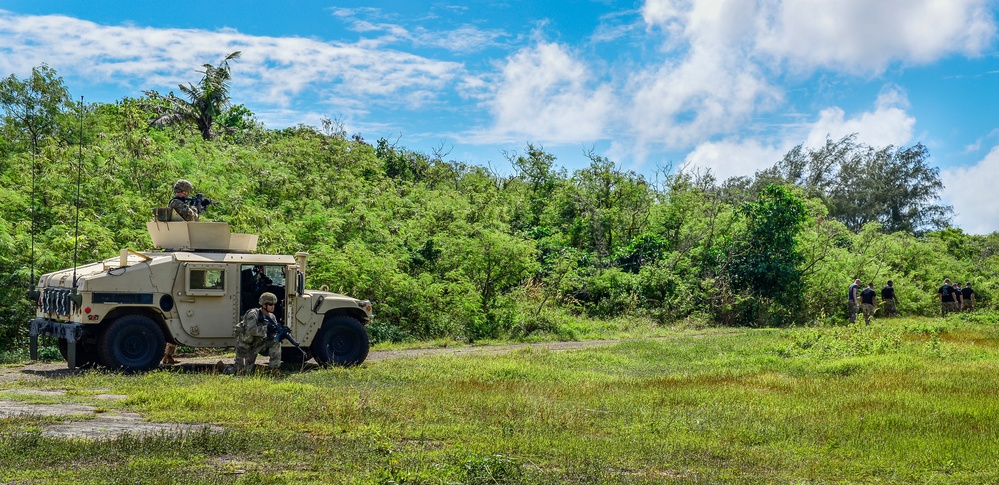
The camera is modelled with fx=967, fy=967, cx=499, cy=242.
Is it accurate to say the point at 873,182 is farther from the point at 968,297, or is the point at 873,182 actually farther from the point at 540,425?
the point at 540,425

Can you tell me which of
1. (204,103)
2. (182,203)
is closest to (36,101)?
(204,103)

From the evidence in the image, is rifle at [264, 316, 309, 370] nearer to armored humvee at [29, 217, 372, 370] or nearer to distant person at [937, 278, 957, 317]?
armored humvee at [29, 217, 372, 370]

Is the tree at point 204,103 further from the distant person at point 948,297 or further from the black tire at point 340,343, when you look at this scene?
the distant person at point 948,297

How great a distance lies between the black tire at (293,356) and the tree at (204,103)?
1848 cm

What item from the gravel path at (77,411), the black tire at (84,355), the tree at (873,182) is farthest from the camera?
the tree at (873,182)

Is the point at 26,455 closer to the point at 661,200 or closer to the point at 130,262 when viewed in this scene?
the point at 130,262

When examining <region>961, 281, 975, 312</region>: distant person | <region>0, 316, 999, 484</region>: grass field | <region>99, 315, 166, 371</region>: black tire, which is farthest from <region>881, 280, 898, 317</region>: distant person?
<region>99, 315, 166, 371</region>: black tire

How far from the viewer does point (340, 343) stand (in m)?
16.6

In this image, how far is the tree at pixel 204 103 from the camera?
1318 inches

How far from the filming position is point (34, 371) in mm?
15391

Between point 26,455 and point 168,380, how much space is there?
5678 mm

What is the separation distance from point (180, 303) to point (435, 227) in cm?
1418

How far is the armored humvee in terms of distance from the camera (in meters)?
14.6

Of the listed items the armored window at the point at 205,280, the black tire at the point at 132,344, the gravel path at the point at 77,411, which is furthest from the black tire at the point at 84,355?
the armored window at the point at 205,280
